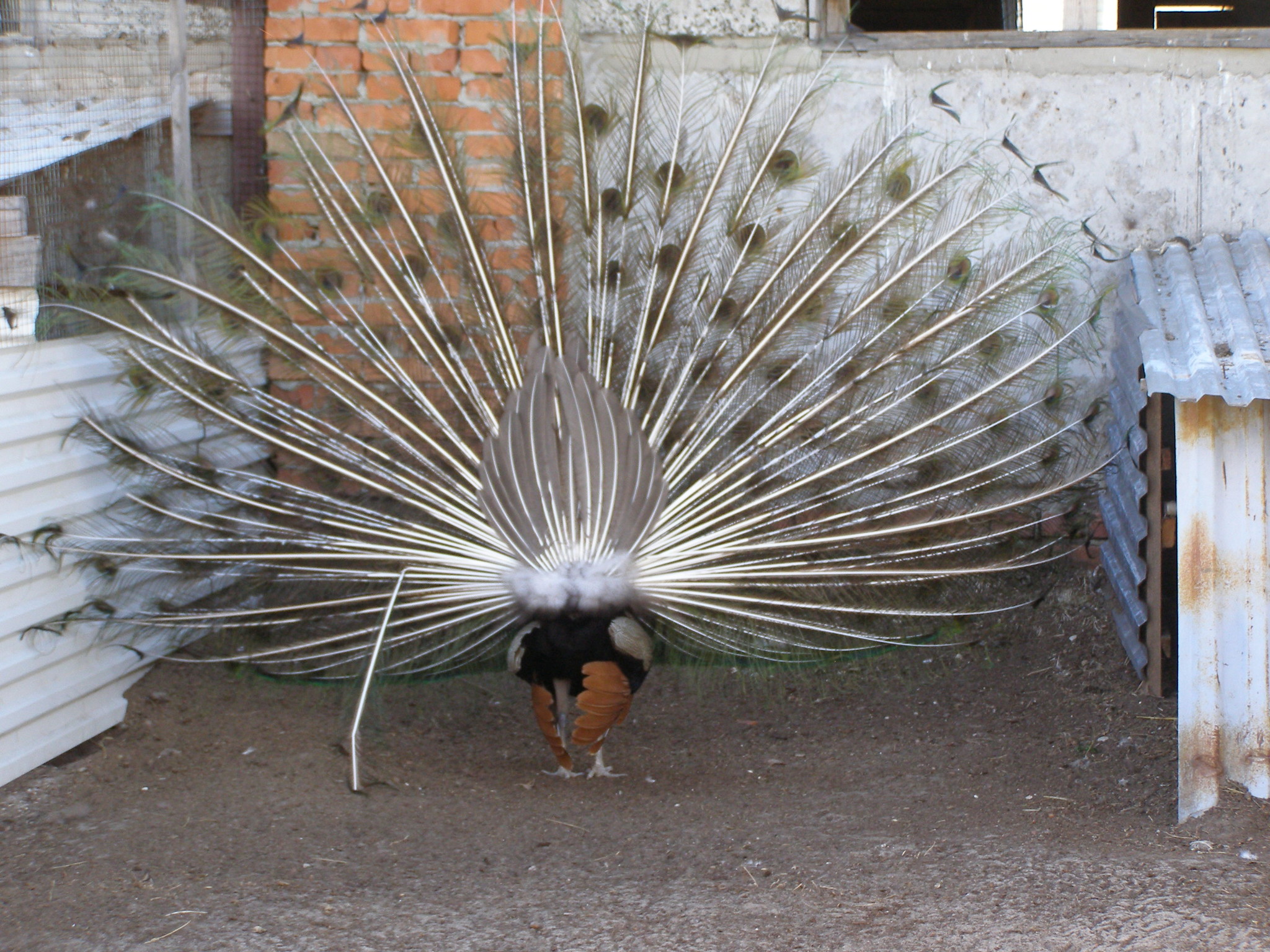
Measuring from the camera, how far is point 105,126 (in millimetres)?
3918

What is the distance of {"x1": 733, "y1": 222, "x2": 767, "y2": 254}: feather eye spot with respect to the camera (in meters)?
3.78

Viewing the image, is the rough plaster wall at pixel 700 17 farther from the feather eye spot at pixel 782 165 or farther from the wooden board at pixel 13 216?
the wooden board at pixel 13 216

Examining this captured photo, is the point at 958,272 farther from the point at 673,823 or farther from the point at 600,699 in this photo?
the point at 673,823

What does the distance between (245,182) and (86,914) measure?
9.05 ft

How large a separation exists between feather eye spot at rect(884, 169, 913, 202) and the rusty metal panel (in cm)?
109

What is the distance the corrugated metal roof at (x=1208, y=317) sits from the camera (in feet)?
9.87

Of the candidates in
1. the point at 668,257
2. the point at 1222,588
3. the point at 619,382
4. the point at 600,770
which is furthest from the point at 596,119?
the point at 1222,588

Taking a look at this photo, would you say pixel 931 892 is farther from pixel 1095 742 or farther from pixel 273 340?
pixel 273 340

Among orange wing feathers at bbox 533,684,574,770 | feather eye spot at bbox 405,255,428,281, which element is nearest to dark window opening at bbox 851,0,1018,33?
feather eye spot at bbox 405,255,428,281

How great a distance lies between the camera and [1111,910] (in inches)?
106

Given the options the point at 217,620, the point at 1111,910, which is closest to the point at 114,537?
the point at 217,620

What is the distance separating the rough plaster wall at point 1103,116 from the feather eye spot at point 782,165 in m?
0.92

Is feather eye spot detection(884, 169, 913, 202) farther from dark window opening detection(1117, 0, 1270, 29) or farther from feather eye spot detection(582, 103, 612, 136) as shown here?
dark window opening detection(1117, 0, 1270, 29)

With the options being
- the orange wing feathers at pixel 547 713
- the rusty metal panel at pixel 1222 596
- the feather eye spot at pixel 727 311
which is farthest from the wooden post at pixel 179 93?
the rusty metal panel at pixel 1222 596
